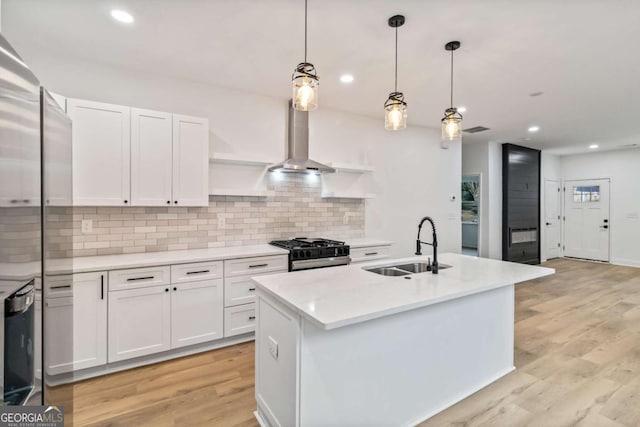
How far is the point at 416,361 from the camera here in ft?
6.35

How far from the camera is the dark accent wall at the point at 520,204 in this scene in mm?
6742

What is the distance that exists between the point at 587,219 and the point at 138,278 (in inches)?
384

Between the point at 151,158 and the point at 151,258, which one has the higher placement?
the point at 151,158

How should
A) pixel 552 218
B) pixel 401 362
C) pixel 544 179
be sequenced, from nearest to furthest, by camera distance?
pixel 401 362
pixel 544 179
pixel 552 218

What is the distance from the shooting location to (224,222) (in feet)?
11.8

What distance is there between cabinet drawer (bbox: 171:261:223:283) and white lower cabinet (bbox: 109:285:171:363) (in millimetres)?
134

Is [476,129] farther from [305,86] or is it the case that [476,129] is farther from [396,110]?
[305,86]

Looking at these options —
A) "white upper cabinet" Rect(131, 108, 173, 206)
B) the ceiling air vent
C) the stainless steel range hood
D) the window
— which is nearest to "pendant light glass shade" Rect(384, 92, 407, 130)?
the stainless steel range hood

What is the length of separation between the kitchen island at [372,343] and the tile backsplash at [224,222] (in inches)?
55.6

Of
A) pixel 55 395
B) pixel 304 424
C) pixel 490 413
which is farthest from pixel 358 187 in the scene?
pixel 55 395

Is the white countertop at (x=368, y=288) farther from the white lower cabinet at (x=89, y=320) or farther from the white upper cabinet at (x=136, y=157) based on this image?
the white upper cabinet at (x=136, y=157)

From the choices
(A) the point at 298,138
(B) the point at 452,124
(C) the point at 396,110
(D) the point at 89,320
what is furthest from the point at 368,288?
(A) the point at 298,138

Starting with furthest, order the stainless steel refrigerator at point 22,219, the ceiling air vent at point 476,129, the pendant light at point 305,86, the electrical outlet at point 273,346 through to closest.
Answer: the ceiling air vent at point 476,129 → the pendant light at point 305,86 → the electrical outlet at point 273,346 → the stainless steel refrigerator at point 22,219

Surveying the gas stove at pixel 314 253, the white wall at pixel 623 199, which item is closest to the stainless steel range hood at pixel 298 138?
the gas stove at pixel 314 253
